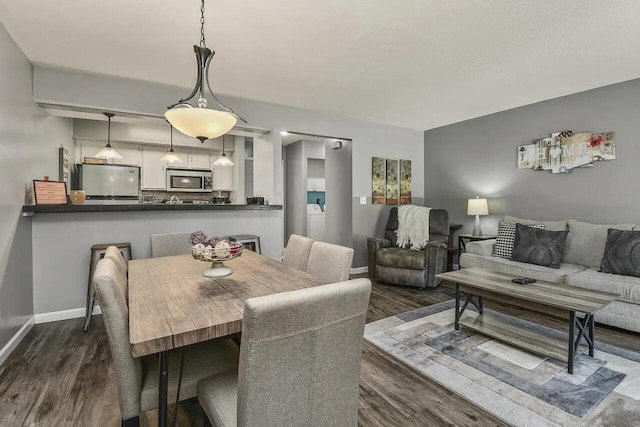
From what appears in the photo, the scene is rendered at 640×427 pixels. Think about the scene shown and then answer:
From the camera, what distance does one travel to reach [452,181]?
509 centimetres

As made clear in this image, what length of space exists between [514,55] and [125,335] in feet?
11.0

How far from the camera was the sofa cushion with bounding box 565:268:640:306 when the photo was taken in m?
2.56

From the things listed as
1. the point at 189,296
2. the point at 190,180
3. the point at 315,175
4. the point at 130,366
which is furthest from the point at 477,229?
the point at 190,180

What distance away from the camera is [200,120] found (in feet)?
5.83

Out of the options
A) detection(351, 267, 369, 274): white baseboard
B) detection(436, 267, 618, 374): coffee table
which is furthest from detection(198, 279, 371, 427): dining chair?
detection(351, 267, 369, 274): white baseboard

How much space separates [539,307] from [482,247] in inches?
69.4

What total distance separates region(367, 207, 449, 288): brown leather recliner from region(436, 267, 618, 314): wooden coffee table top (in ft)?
3.56

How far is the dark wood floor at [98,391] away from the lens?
1.64 m

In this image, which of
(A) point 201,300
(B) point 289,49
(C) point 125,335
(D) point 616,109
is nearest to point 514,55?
(D) point 616,109

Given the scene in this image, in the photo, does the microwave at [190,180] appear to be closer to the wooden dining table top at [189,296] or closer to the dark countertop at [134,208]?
the dark countertop at [134,208]

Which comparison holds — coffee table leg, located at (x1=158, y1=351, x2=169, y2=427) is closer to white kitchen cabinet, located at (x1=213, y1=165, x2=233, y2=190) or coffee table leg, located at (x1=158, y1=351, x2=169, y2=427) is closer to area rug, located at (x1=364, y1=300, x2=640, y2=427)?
area rug, located at (x1=364, y1=300, x2=640, y2=427)

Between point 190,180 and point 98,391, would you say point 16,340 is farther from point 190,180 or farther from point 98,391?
point 190,180

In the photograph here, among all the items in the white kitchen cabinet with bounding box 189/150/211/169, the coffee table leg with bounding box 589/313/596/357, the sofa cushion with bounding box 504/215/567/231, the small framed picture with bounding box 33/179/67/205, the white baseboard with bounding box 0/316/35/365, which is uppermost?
the white kitchen cabinet with bounding box 189/150/211/169

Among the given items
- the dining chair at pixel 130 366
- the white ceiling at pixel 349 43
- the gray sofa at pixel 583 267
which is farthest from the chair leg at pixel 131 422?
the gray sofa at pixel 583 267
